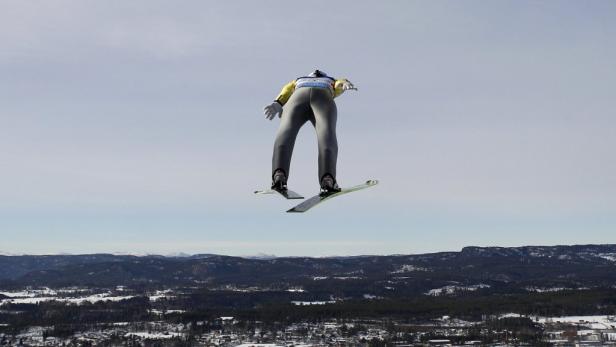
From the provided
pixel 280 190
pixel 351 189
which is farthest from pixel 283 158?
pixel 351 189

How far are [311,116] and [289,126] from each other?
2.07ft

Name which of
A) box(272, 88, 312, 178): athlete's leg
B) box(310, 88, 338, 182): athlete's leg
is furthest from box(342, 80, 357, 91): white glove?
box(272, 88, 312, 178): athlete's leg

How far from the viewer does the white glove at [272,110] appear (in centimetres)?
1462

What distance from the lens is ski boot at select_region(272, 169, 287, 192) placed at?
44.9 ft

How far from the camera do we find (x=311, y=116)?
14.5 m

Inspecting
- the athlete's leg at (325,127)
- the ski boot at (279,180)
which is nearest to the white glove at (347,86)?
the athlete's leg at (325,127)

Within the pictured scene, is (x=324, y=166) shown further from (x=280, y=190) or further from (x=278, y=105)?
(x=278, y=105)

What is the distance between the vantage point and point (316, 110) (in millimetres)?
14180

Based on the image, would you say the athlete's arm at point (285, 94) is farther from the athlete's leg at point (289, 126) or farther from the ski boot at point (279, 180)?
the ski boot at point (279, 180)

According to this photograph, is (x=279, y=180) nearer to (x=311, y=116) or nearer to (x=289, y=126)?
(x=289, y=126)

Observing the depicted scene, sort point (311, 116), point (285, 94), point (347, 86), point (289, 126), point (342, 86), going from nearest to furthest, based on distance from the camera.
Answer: point (347, 86) < point (342, 86) < point (289, 126) < point (311, 116) < point (285, 94)

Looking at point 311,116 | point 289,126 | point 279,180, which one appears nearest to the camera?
point 279,180

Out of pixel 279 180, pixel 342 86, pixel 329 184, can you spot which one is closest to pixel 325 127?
pixel 342 86

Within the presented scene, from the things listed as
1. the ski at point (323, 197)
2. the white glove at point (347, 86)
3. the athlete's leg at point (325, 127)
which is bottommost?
the ski at point (323, 197)
